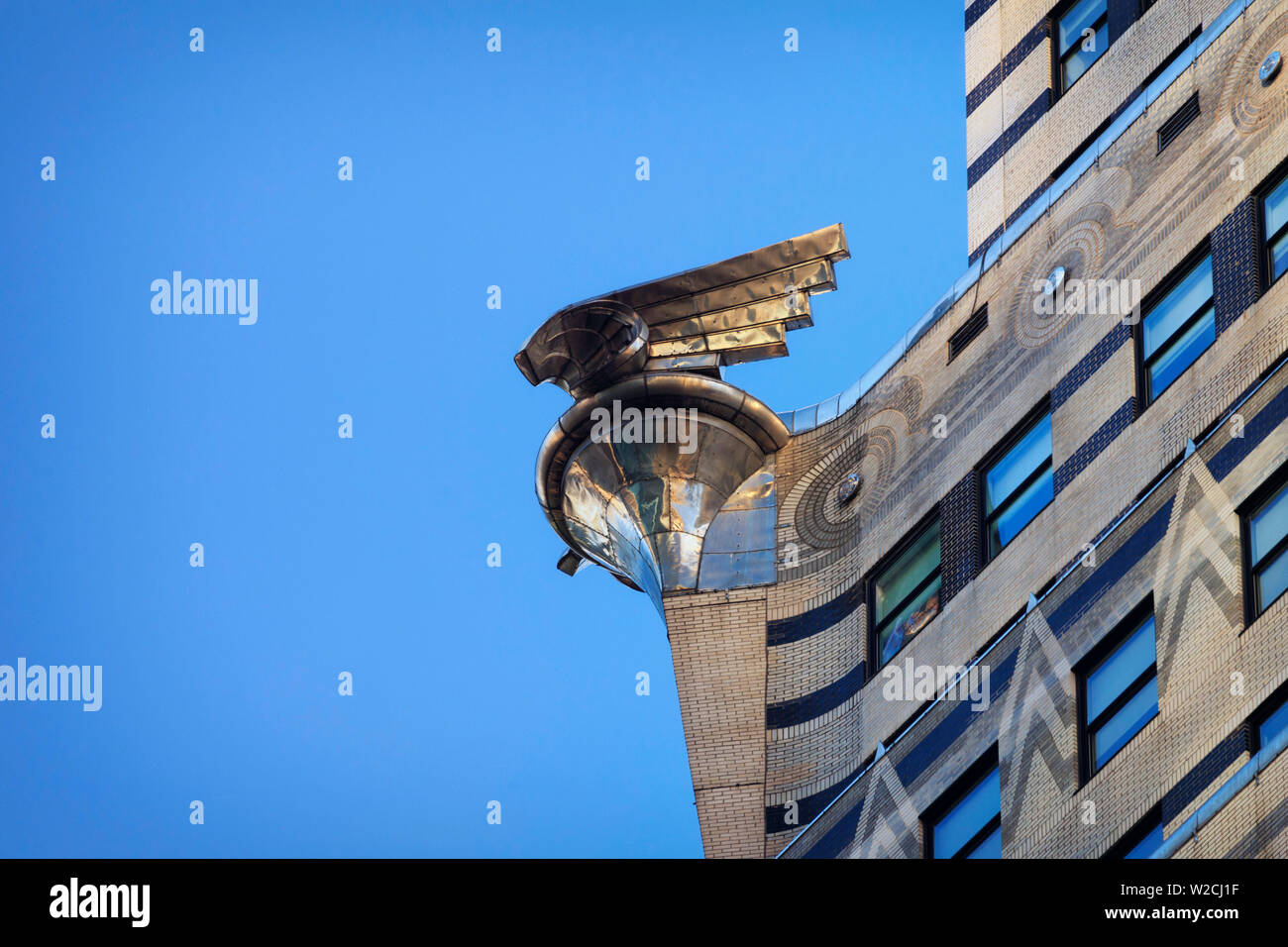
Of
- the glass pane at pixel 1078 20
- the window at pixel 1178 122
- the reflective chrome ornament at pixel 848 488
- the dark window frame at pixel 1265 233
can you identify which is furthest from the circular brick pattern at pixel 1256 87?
the glass pane at pixel 1078 20

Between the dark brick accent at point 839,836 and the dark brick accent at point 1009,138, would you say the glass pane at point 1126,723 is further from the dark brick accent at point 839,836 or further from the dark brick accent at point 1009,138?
the dark brick accent at point 1009,138

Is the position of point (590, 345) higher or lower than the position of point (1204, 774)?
higher

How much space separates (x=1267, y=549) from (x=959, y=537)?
5677 mm

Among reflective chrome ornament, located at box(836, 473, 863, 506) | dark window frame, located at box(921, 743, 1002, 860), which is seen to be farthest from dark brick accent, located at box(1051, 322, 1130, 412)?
dark window frame, located at box(921, 743, 1002, 860)

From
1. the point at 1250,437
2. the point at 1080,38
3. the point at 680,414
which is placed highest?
the point at 1080,38

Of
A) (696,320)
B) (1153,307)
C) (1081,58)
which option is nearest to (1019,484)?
(1153,307)

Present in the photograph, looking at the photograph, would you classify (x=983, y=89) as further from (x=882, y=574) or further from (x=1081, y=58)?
(x=882, y=574)

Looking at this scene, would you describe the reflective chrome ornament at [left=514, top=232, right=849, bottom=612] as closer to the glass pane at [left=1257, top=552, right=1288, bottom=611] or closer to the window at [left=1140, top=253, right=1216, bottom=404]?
the window at [left=1140, top=253, right=1216, bottom=404]

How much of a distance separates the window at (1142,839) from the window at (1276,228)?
561 cm

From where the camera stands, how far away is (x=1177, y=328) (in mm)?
21125
